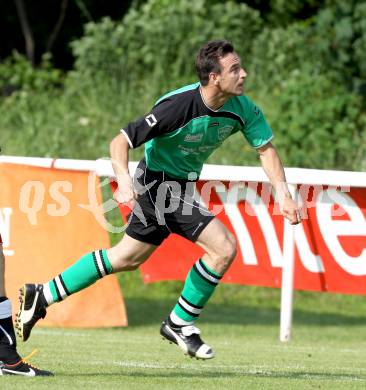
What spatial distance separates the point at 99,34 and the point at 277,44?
2.96 metres

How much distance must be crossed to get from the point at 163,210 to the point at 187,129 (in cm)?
59

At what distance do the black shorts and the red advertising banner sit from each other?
3.06 meters

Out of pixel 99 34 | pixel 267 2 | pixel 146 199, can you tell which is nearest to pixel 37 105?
pixel 99 34

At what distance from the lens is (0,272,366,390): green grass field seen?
25.7 ft

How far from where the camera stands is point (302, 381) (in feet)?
26.3

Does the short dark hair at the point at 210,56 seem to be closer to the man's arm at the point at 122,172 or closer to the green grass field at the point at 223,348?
the man's arm at the point at 122,172

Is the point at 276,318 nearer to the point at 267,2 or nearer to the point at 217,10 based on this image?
the point at 217,10

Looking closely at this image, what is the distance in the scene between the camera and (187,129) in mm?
8148

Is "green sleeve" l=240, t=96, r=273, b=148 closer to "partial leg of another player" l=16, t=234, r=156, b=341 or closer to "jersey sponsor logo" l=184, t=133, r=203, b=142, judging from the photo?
"jersey sponsor logo" l=184, t=133, r=203, b=142

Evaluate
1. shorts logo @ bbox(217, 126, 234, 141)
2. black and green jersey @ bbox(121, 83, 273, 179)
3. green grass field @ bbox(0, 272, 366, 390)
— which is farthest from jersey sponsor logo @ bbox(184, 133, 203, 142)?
green grass field @ bbox(0, 272, 366, 390)

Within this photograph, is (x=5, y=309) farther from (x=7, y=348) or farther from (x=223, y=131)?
(x=223, y=131)

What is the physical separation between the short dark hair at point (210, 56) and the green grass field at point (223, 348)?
1.94 meters

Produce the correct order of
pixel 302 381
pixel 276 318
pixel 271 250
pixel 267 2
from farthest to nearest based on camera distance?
pixel 267 2, pixel 276 318, pixel 271 250, pixel 302 381

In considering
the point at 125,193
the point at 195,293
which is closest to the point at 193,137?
the point at 125,193
